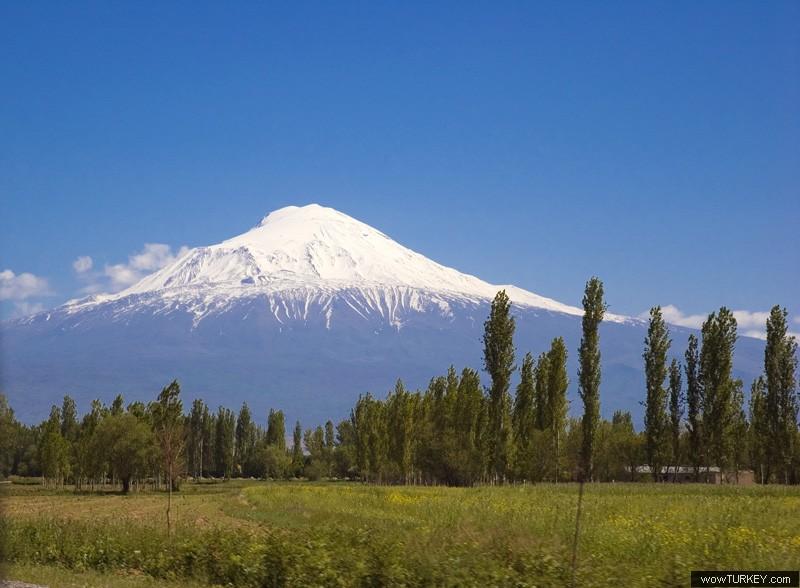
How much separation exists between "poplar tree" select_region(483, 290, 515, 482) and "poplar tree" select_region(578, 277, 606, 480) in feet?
18.2

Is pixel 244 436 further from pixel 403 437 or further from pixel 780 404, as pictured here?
pixel 780 404

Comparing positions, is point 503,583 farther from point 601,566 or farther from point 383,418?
point 383,418

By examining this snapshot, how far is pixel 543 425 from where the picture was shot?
245 ft

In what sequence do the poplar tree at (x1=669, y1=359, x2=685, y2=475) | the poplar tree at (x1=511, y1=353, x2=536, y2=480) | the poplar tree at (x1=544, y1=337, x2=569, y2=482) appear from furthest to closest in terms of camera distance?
the poplar tree at (x1=544, y1=337, x2=569, y2=482) → the poplar tree at (x1=669, y1=359, x2=685, y2=475) → the poplar tree at (x1=511, y1=353, x2=536, y2=480)

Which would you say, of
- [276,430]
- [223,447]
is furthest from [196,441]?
[276,430]

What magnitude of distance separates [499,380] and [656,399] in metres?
12.6

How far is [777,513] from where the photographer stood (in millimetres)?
26844

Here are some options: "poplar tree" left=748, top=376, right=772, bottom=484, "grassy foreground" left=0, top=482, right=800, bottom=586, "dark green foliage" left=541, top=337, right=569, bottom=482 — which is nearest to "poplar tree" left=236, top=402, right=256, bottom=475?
"dark green foliage" left=541, top=337, right=569, bottom=482

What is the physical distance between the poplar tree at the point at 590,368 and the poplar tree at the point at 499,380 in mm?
5538

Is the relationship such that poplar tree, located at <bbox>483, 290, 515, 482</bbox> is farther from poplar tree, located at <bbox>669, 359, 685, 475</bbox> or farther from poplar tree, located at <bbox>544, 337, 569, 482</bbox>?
poplar tree, located at <bbox>669, 359, 685, 475</bbox>

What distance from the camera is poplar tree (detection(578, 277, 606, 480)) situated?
6612cm

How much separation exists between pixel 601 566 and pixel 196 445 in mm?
123279

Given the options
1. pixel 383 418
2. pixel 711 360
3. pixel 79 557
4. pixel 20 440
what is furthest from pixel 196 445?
pixel 79 557

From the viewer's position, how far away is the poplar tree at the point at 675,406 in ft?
234
